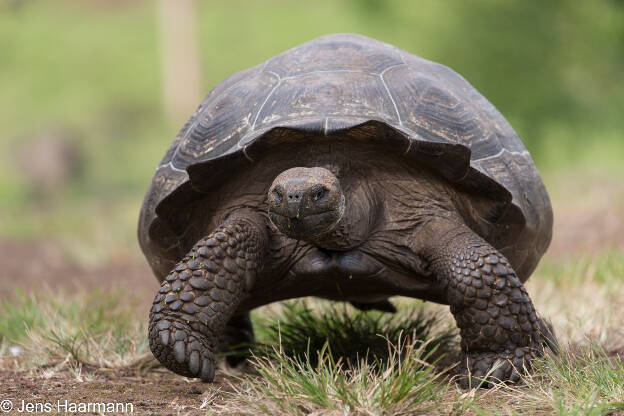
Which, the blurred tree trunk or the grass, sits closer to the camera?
the grass

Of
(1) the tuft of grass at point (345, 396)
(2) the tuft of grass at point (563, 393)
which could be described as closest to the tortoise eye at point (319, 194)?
(1) the tuft of grass at point (345, 396)

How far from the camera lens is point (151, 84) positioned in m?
22.1

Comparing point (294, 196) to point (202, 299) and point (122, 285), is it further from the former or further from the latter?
point (122, 285)

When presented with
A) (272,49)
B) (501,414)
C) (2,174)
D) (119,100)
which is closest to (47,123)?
(2,174)

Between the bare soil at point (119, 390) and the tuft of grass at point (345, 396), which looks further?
the bare soil at point (119, 390)

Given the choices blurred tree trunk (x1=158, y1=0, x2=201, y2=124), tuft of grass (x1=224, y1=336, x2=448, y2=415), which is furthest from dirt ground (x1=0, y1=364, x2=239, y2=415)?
blurred tree trunk (x1=158, y1=0, x2=201, y2=124)

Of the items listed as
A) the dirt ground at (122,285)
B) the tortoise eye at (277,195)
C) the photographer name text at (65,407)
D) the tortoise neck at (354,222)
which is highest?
the tortoise eye at (277,195)

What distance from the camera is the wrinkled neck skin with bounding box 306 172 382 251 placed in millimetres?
2807

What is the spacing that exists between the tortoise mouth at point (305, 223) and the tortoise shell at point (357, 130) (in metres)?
0.31

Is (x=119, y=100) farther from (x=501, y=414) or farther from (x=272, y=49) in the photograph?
(x=501, y=414)

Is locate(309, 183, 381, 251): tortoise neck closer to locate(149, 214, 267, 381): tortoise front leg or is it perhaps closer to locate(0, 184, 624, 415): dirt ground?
locate(149, 214, 267, 381): tortoise front leg

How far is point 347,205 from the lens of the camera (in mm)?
2850

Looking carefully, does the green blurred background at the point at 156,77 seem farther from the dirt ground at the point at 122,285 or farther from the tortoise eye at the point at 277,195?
the tortoise eye at the point at 277,195

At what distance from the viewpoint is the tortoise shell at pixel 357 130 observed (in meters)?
2.83
